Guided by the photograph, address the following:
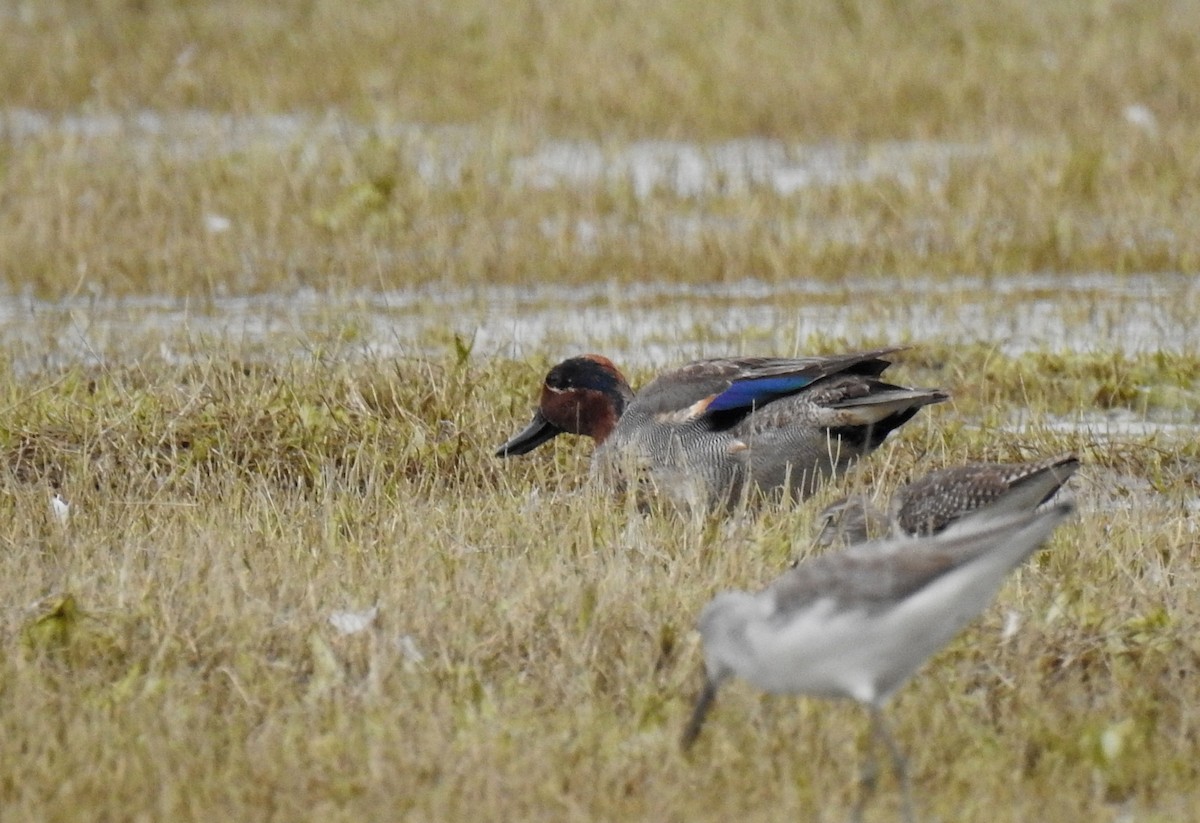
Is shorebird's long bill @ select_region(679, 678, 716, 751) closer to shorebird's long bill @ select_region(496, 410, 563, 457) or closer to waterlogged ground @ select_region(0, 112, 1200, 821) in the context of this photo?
waterlogged ground @ select_region(0, 112, 1200, 821)

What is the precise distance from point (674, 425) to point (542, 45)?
942cm

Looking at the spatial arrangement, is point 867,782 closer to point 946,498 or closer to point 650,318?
point 946,498

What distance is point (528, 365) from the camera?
8438 mm

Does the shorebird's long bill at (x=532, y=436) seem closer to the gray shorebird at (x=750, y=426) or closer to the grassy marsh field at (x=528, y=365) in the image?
the grassy marsh field at (x=528, y=365)

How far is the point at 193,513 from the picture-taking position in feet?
21.4

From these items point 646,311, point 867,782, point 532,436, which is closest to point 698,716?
point 867,782

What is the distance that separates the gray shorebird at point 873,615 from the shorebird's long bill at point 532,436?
Answer: 288 cm

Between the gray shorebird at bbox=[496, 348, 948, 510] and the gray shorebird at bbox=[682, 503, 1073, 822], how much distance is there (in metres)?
2.08

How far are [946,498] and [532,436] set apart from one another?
1.88 metres

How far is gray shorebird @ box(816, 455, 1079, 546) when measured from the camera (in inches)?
234

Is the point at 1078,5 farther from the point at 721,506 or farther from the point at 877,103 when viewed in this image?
the point at 721,506

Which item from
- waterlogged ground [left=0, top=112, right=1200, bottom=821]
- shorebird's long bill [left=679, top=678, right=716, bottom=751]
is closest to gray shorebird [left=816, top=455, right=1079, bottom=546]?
waterlogged ground [left=0, top=112, right=1200, bottom=821]

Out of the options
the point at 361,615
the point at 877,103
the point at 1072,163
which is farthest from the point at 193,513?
the point at 877,103

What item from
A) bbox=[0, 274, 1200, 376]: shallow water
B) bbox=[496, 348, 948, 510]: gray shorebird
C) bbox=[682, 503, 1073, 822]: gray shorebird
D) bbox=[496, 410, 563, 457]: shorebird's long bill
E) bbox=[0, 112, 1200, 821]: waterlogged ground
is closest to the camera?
bbox=[682, 503, 1073, 822]: gray shorebird
